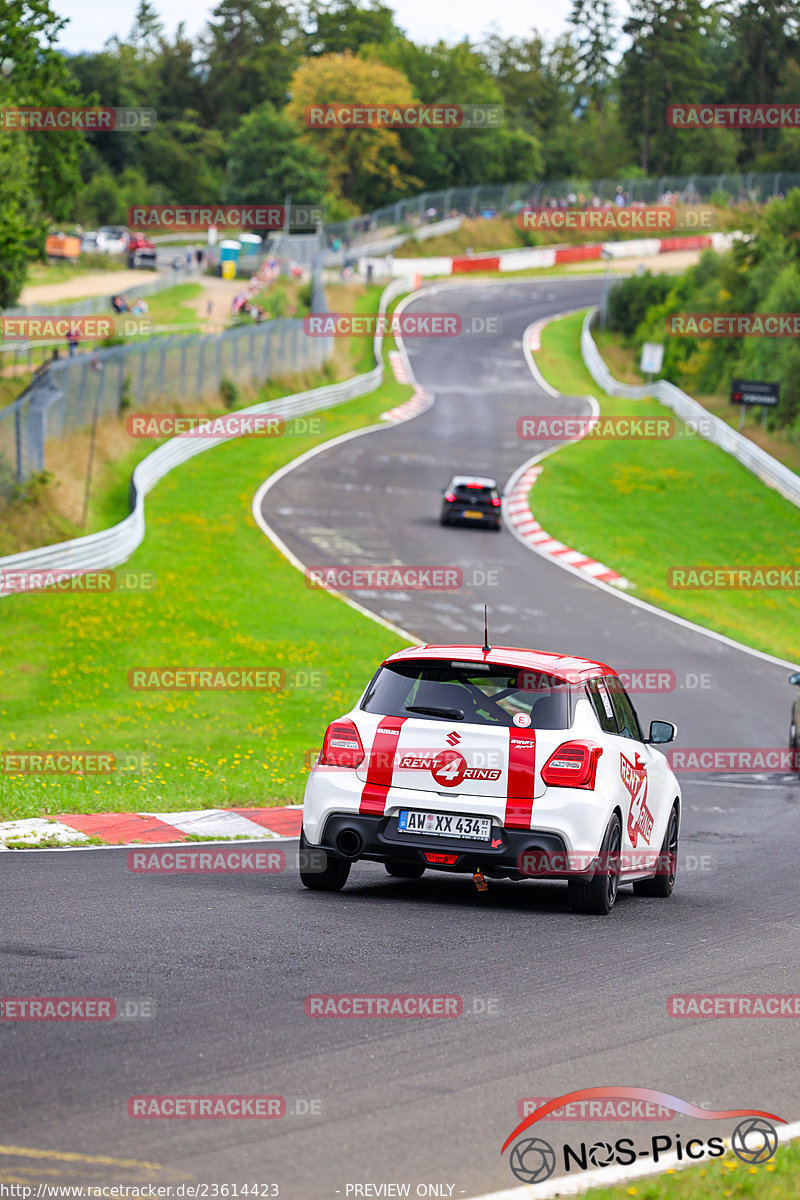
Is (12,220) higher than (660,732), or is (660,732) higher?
(12,220)

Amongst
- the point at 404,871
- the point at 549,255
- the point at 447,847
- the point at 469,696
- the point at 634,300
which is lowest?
the point at 404,871

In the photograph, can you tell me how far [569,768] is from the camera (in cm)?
865

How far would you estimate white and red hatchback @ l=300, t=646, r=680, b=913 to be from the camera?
8609 mm

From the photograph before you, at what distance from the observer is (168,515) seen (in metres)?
34.7

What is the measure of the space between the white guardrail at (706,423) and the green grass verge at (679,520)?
40 cm

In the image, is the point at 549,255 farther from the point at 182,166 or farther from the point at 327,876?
the point at 327,876

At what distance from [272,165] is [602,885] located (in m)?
88.5

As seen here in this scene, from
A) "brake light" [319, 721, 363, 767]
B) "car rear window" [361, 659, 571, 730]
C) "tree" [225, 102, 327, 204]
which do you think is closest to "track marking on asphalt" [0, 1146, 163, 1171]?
"brake light" [319, 721, 363, 767]

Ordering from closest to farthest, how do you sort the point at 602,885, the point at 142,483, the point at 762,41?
the point at 602,885 → the point at 142,483 → the point at 762,41

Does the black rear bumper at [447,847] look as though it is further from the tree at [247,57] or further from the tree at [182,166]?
the tree at [247,57]

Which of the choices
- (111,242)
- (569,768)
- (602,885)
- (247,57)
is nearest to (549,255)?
(111,242)

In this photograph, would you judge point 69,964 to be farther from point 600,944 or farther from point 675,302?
point 675,302

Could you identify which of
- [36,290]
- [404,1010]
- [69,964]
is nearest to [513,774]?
[404,1010]

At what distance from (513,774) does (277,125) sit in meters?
88.9
